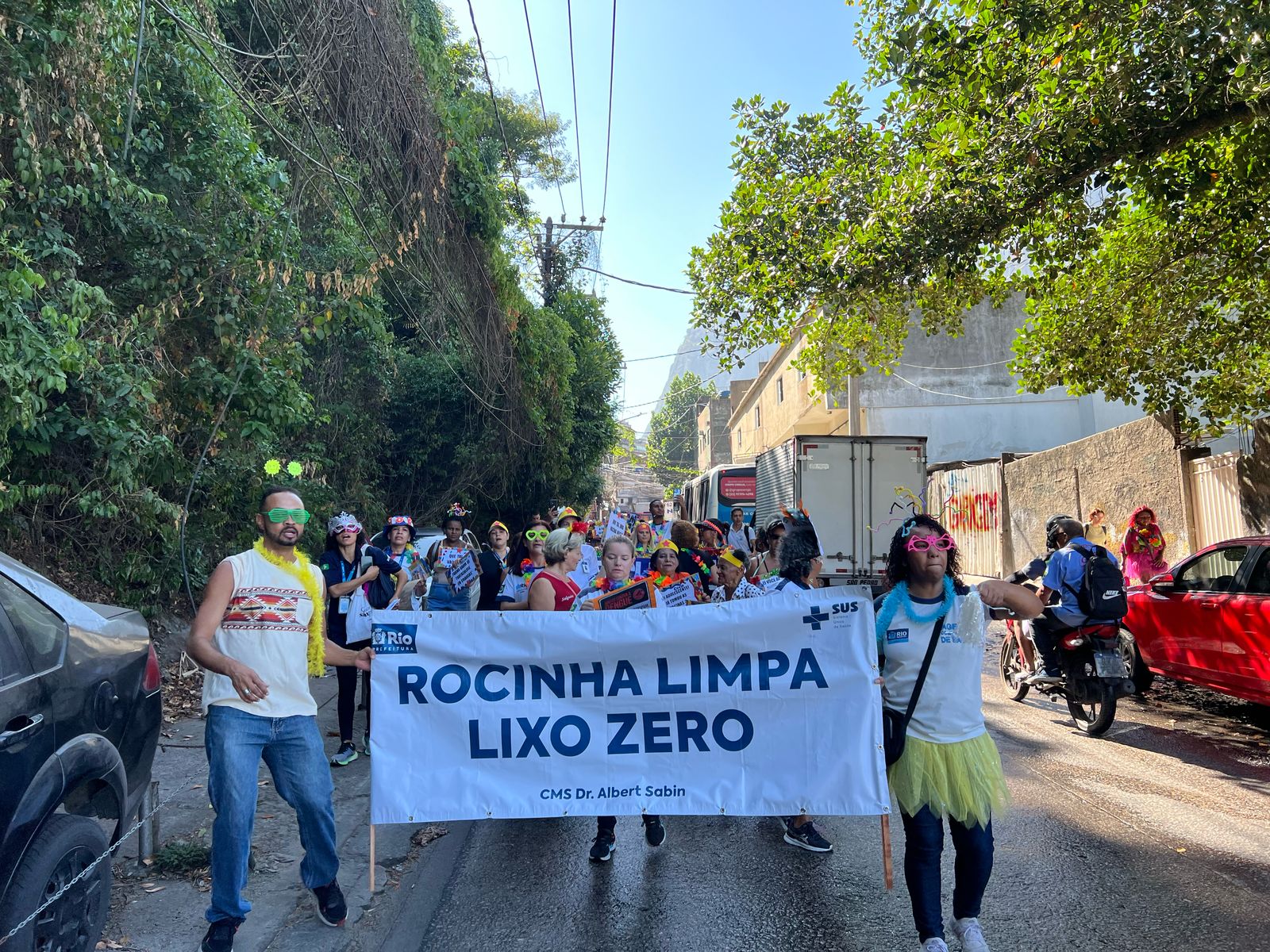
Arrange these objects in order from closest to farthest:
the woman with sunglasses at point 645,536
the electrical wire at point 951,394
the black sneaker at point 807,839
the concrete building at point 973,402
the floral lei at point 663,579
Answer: the black sneaker at point 807,839 < the floral lei at point 663,579 < the woman with sunglasses at point 645,536 < the concrete building at point 973,402 < the electrical wire at point 951,394

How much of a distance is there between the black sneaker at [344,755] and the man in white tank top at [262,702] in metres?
2.70

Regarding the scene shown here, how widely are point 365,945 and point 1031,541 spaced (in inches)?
747

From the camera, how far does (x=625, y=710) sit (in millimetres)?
4473

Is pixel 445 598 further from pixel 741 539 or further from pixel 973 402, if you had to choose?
pixel 973 402

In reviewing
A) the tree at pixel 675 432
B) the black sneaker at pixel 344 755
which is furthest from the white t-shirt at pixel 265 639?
the tree at pixel 675 432

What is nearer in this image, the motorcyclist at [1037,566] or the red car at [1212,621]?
the motorcyclist at [1037,566]

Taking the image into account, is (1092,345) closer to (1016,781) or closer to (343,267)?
(1016,781)

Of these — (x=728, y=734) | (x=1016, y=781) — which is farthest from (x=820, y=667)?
(x=1016, y=781)

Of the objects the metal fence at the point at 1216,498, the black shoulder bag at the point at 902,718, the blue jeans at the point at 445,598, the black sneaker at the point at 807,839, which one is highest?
the metal fence at the point at 1216,498

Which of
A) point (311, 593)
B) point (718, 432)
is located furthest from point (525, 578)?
point (718, 432)

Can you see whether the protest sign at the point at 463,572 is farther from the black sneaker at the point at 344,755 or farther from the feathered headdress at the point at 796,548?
the feathered headdress at the point at 796,548

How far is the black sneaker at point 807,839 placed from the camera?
5148mm

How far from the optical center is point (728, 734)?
14.5ft

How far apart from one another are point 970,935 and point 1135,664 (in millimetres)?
6469
